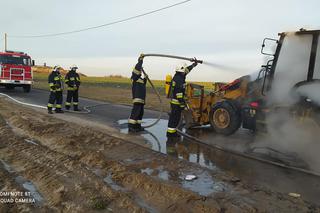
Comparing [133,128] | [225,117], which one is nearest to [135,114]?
[133,128]

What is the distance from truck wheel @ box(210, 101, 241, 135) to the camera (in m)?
8.18

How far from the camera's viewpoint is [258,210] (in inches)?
165

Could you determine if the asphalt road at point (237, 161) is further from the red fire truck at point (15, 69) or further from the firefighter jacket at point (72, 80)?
the red fire truck at point (15, 69)

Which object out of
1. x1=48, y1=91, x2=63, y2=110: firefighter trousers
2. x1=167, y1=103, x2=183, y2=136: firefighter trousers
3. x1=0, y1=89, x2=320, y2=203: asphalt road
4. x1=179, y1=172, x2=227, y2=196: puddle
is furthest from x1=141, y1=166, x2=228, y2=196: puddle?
x1=48, y1=91, x2=63, y2=110: firefighter trousers

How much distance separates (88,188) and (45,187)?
777mm

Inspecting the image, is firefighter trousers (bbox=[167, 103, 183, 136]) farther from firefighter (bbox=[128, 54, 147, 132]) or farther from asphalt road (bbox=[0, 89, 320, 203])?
firefighter (bbox=[128, 54, 147, 132])

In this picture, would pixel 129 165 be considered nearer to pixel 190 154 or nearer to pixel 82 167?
pixel 82 167

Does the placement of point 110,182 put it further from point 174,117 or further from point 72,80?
point 72,80

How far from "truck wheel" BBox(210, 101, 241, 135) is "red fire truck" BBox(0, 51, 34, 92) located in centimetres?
1806

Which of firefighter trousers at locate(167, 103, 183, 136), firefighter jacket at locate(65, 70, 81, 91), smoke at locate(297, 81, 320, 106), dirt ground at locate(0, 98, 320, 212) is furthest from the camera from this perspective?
firefighter jacket at locate(65, 70, 81, 91)

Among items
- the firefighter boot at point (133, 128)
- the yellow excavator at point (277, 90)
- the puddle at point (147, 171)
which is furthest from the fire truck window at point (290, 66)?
the firefighter boot at point (133, 128)

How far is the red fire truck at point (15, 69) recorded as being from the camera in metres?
22.3

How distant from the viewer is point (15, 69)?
22750 mm

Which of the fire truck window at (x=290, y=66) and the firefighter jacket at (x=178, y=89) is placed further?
the firefighter jacket at (x=178, y=89)
